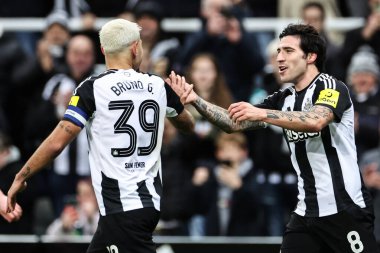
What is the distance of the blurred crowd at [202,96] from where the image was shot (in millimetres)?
10938

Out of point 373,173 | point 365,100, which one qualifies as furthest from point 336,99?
point 365,100

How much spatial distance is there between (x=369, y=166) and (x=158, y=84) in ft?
14.0

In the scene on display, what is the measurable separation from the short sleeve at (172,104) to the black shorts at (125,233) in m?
0.78

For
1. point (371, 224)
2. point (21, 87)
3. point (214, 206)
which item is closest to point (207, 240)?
point (214, 206)

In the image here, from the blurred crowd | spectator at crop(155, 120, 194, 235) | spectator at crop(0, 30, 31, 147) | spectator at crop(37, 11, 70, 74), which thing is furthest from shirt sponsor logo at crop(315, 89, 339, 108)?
spectator at crop(0, 30, 31, 147)

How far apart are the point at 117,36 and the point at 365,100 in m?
5.05

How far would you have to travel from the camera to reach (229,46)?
39.3ft

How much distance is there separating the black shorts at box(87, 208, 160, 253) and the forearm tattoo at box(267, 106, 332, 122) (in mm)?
1074

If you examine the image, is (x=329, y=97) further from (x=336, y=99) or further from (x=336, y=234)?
(x=336, y=234)

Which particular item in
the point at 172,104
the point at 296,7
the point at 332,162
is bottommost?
the point at 332,162

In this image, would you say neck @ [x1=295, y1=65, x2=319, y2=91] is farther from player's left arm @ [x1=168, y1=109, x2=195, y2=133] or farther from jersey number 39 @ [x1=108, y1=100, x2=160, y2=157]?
jersey number 39 @ [x1=108, y1=100, x2=160, y2=157]

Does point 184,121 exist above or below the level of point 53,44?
below

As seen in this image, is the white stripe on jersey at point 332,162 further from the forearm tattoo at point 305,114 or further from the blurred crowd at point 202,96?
the blurred crowd at point 202,96

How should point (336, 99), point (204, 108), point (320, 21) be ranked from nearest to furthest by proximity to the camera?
point (336, 99) < point (204, 108) < point (320, 21)
